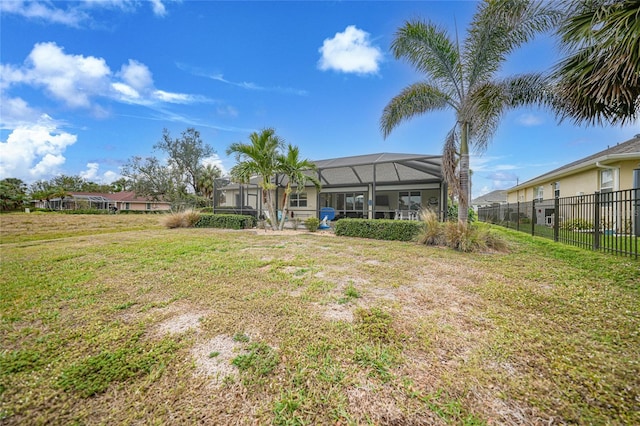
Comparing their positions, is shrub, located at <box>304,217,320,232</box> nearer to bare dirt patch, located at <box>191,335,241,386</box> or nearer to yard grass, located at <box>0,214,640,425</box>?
yard grass, located at <box>0,214,640,425</box>

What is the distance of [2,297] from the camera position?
365cm

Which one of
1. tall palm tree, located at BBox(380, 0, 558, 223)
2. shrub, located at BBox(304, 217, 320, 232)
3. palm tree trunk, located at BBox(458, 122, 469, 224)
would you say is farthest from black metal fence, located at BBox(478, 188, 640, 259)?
shrub, located at BBox(304, 217, 320, 232)

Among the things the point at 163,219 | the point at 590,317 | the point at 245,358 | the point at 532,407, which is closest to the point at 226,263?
the point at 245,358

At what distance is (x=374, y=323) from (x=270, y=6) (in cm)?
1195

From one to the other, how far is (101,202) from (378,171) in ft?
177

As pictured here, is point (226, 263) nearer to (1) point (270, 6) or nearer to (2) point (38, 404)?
(2) point (38, 404)

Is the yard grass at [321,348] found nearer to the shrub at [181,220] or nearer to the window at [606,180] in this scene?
the shrub at [181,220]

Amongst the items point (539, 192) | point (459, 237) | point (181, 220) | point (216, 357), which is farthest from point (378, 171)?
point (216, 357)

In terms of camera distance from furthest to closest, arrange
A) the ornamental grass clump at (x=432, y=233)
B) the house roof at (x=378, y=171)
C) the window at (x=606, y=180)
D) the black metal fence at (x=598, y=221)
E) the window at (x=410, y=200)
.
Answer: the window at (x=410, y=200)
the house roof at (x=378, y=171)
the window at (x=606, y=180)
the ornamental grass clump at (x=432, y=233)
the black metal fence at (x=598, y=221)

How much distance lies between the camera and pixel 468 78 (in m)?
7.99

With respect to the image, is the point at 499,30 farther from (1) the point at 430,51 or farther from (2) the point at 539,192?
(2) the point at 539,192

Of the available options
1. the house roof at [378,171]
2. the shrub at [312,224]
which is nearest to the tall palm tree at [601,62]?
the house roof at [378,171]

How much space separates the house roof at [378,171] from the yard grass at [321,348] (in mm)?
9039

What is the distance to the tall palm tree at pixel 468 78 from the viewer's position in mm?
6949
